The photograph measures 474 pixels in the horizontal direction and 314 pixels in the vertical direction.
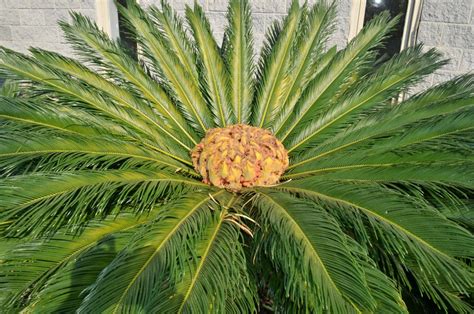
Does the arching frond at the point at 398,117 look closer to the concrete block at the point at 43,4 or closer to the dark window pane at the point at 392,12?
the dark window pane at the point at 392,12

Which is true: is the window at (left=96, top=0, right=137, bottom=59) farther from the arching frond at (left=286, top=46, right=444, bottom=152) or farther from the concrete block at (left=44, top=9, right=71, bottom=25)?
the arching frond at (left=286, top=46, right=444, bottom=152)

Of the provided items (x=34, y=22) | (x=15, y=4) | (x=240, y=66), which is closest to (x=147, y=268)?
(x=240, y=66)

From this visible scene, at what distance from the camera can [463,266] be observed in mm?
1607

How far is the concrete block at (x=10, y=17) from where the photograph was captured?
4.98 m

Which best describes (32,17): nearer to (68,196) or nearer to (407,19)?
(68,196)

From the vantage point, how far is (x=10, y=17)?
198 inches

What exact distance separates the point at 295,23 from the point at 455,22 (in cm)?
150

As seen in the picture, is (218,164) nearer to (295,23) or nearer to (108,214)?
(108,214)

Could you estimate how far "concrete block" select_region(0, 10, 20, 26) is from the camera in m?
4.98

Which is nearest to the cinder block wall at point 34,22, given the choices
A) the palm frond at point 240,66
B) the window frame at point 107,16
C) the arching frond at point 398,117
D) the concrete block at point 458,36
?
the window frame at point 107,16

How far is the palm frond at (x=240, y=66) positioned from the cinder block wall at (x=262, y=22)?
1.08 meters

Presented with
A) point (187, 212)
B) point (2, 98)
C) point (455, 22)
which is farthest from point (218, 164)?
point (455, 22)

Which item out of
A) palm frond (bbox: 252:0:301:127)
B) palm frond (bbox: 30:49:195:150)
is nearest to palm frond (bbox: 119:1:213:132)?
palm frond (bbox: 30:49:195:150)

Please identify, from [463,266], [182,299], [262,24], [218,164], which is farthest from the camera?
[262,24]
